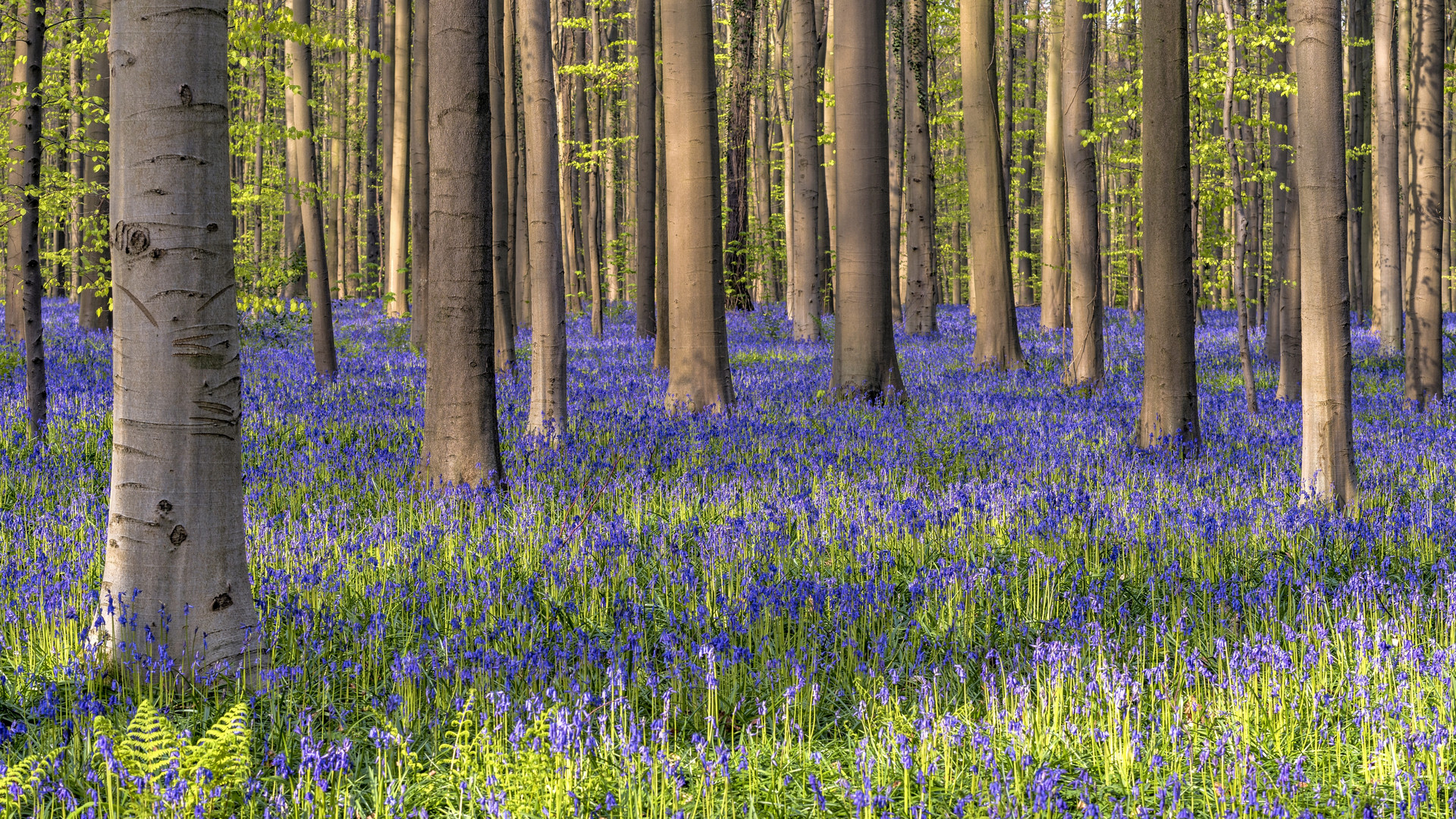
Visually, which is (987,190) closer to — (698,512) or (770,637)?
(698,512)

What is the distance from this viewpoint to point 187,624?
341 centimetres

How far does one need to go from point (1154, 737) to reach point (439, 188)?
531 centimetres

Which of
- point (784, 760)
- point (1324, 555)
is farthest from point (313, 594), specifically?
point (1324, 555)

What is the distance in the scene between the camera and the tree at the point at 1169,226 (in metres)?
7.93

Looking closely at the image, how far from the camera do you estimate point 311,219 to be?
38.9 feet

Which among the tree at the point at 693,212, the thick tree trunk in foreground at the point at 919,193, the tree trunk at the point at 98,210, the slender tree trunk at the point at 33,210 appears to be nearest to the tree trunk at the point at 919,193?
the thick tree trunk in foreground at the point at 919,193

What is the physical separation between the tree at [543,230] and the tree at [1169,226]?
190 inches

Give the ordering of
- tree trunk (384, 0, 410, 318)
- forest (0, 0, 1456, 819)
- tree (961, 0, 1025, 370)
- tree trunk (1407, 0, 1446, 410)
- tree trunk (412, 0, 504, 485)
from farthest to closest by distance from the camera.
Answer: tree trunk (384, 0, 410, 318) → tree (961, 0, 1025, 370) → tree trunk (1407, 0, 1446, 410) → tree trunk (412, 0, 504, 485) → forest (0, 0, 1456, 819)

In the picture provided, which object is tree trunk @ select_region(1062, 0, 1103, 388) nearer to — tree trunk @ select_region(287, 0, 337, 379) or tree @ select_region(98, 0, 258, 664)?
tree trunk @ select_region(287, 0, 337, 379)

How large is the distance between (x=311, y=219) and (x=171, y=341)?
30.6 feet

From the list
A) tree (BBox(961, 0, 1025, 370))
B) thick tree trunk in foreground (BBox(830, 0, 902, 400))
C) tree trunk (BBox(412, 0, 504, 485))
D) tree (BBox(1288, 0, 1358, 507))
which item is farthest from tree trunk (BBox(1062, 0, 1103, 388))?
tree trunk (BBox(412, 0, 504, 485))

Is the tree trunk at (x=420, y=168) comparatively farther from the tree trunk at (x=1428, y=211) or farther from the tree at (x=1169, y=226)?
the tree trunk at (x=1428, y=211)

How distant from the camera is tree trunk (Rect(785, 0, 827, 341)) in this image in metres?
15.3

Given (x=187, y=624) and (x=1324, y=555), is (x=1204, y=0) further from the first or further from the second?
(x=187, y=624)
